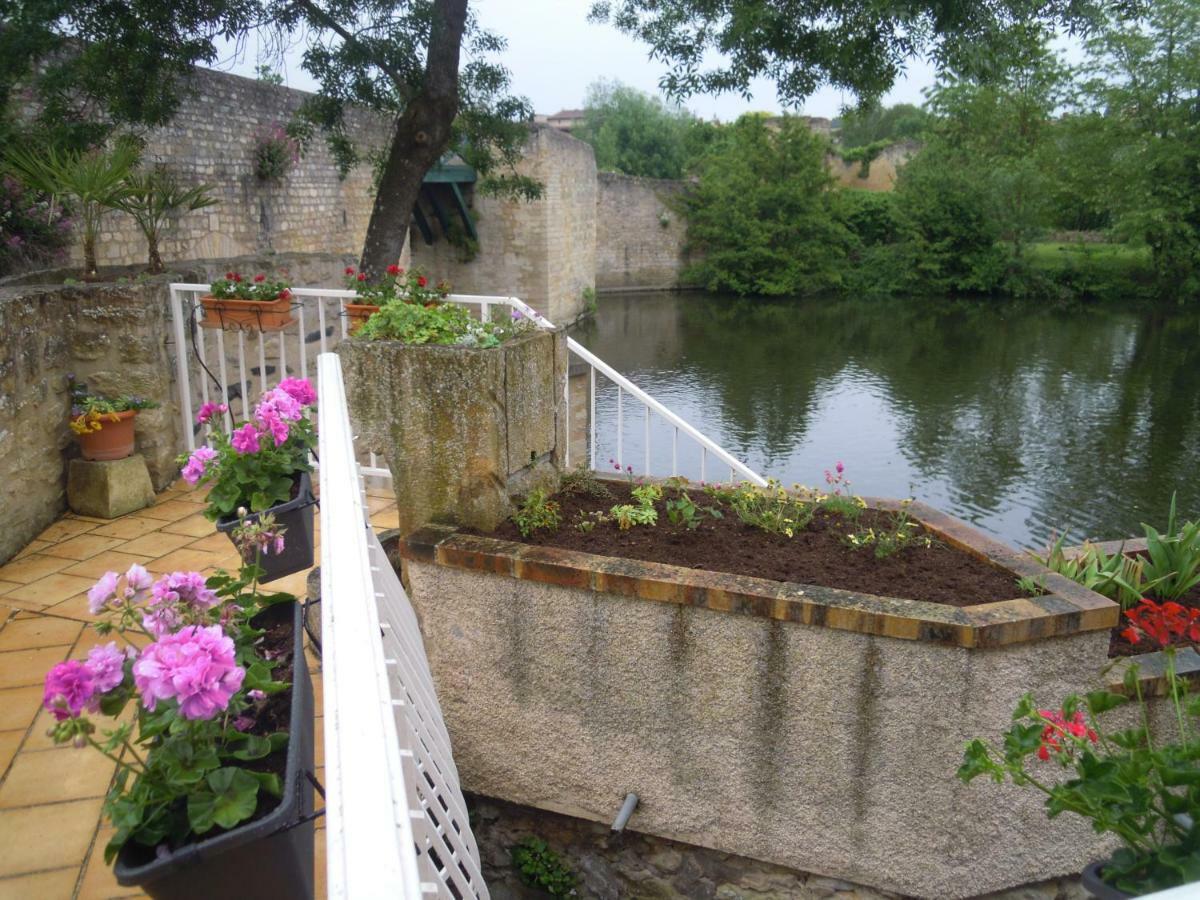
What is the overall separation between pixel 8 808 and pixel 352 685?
1740 mm

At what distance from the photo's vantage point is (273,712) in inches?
61.9

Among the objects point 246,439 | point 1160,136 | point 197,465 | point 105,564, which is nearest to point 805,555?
point 246,439

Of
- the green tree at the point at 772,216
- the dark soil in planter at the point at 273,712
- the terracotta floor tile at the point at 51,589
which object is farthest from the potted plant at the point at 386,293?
the green tree at the point at 772,216

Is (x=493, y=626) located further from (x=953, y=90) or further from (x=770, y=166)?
(x=953, y=90)

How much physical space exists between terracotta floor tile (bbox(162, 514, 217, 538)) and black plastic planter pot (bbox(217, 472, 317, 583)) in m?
1.32

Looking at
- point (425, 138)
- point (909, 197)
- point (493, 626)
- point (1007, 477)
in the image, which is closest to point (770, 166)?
point (909, 197)

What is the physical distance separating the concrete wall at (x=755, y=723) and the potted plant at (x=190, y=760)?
1.33 meters

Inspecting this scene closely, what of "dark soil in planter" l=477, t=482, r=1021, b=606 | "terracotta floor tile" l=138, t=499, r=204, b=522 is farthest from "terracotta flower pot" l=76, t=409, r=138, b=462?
"dark soil in planter" l=477, t=482, r=1021, b=606

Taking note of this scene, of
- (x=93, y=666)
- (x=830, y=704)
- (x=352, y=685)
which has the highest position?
(x=352, y=685)

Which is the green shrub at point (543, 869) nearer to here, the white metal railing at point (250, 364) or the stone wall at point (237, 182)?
the white metal railing at point (250, 364)

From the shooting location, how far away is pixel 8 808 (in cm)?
217

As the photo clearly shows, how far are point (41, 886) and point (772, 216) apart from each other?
2812 cm

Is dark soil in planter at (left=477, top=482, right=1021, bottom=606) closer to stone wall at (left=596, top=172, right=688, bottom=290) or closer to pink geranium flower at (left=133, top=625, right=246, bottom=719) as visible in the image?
pink geranium flower at (left=133, top=625, right=246, bottom=719)

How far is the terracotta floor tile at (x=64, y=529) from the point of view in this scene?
12.1 ft
